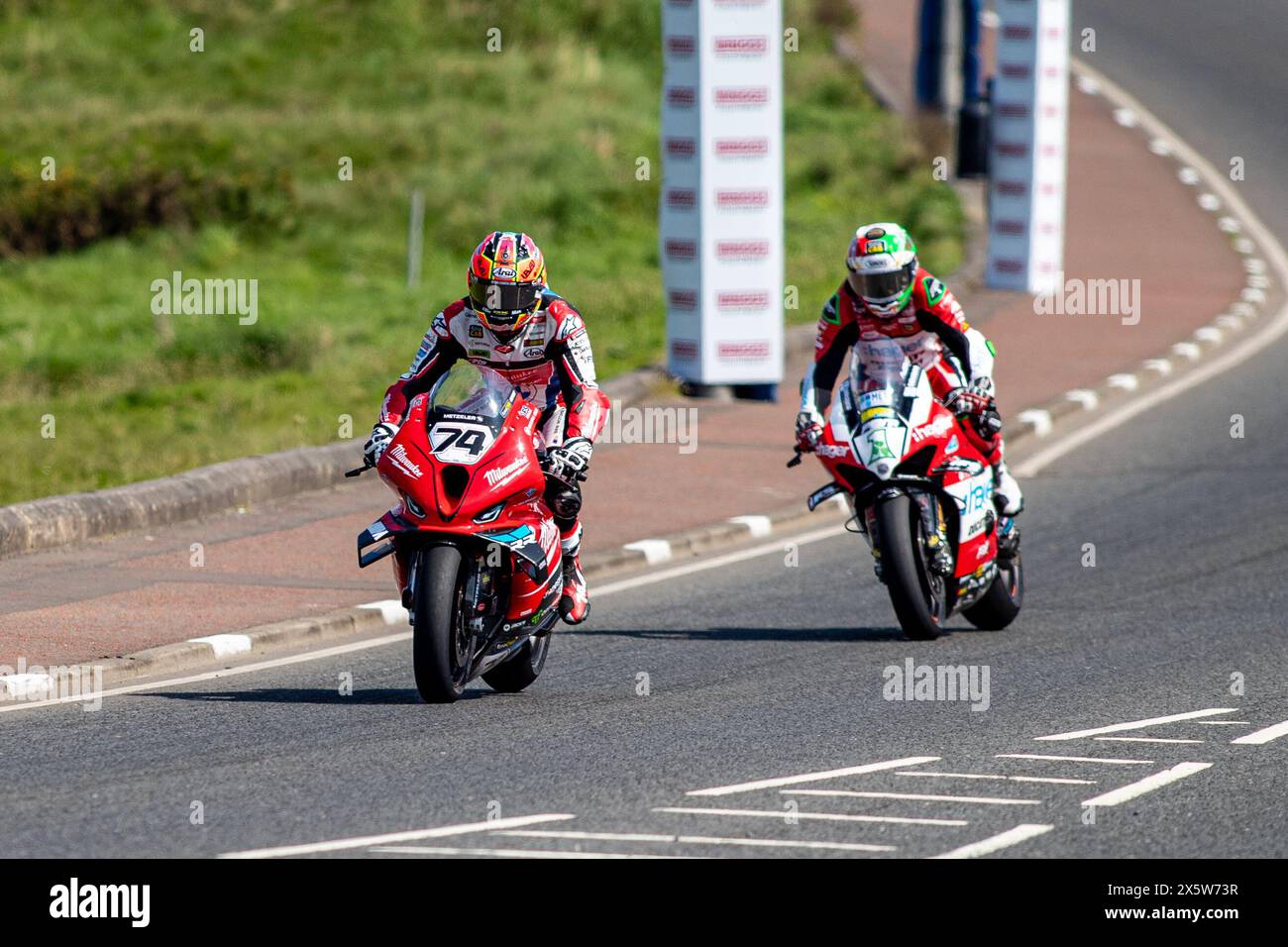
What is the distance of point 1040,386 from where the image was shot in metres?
21.8

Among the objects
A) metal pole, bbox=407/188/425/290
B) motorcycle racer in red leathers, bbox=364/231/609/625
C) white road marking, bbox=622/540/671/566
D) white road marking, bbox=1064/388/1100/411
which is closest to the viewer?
motorcycle racer in red leathers, bbox=364/231/609/625

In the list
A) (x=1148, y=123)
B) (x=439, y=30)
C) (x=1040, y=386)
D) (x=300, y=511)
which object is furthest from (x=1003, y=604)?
(x=439, y=30)

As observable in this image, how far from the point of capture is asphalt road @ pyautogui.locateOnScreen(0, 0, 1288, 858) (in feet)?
23.8

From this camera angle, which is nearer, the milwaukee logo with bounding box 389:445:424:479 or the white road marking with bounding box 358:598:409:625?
the milwaukee logo with bounding box 389:445:424:479

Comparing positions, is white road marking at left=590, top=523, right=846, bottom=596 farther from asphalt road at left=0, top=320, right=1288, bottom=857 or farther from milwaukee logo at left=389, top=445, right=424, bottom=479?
milwaukee logo at left=389, top=445, right=424, bottom=479

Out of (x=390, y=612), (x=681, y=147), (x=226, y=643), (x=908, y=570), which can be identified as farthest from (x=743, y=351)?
(x=226, y=643)

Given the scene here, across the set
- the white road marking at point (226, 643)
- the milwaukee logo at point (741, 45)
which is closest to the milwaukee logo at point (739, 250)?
the milwaukee logo at point (741, 45)

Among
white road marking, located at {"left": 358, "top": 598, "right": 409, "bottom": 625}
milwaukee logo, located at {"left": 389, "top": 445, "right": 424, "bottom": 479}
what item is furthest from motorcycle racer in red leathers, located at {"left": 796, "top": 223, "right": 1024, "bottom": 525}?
milwaukee logo, located at {"left": 389, "top": 445, "right": 424, "bottom": 479}

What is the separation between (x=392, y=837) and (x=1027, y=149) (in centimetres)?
2355

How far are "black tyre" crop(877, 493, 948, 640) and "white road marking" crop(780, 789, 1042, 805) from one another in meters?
3.30

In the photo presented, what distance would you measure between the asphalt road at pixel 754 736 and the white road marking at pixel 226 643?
0.41m

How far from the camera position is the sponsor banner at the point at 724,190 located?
2097 centimetres

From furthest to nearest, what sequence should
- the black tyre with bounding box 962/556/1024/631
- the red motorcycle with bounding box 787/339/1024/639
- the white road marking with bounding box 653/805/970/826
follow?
the black tyre with bounding box 962/556/1024/631
the red motorcycle with bounding box 787/339/1024/639
the white road marking with bounding box 653/805/970/826
